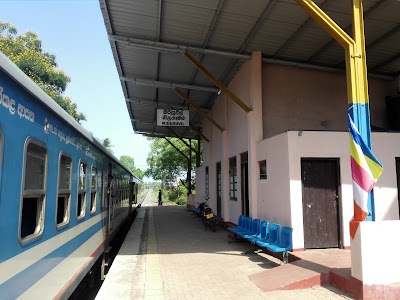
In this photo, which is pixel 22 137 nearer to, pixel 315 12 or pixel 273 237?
pixel 315 12

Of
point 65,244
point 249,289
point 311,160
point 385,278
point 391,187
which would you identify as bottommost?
point 249,289

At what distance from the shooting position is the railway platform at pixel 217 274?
5551mm

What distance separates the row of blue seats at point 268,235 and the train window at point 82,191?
386cm

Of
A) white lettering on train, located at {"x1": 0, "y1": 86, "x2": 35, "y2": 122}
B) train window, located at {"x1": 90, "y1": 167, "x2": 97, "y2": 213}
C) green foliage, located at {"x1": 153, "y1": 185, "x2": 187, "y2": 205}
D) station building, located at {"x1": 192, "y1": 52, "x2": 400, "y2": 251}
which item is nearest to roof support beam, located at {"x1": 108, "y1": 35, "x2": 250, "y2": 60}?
station building, located at {"x1": 192, "y1": 52, "x2": 400, "y2": 251}

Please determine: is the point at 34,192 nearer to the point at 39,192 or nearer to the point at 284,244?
the point at 39,192

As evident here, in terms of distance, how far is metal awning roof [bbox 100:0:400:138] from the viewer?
8219 millimetres

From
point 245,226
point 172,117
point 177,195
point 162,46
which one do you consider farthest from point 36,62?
point 177,195

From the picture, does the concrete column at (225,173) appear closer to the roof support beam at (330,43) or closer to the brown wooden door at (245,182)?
the brown wooden door at (245,182)

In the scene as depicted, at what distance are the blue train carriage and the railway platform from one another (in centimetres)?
A: 103

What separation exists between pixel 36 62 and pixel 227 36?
1592cm

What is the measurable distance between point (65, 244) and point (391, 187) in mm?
6995

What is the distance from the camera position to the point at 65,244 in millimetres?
4605

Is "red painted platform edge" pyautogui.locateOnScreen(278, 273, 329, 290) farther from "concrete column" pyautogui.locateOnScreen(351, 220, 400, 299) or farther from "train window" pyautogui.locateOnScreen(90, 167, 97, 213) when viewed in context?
"train window" pyautogui.locateOnScreen(90, 167, 97, 213)

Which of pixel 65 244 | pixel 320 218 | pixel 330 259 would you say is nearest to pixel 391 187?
pixel 320 218
